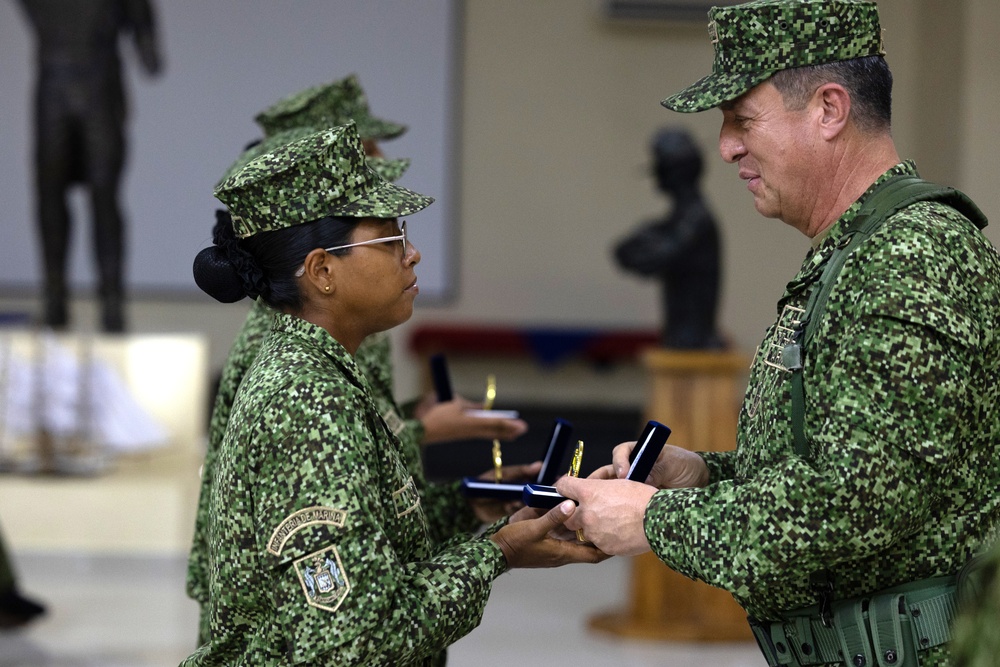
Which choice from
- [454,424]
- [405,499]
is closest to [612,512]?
[405,499]

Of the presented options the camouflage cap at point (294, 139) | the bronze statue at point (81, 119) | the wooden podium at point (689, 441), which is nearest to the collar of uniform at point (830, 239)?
the camouflage cap at point (294, 139)

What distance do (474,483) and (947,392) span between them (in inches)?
38.1

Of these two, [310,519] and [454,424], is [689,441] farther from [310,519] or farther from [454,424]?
[310,519]

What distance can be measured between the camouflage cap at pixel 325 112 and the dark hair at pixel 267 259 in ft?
4.00

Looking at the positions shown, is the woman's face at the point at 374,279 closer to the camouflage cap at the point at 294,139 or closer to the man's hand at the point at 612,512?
the man's hand at the point at 612,512

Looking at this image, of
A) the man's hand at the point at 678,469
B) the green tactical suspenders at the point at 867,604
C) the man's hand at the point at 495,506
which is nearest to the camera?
the green tactical suspenders at the point at 867,604

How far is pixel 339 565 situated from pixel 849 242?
847 millimetres

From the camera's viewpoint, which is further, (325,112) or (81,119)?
(81,119)

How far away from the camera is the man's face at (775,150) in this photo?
1.95 meters

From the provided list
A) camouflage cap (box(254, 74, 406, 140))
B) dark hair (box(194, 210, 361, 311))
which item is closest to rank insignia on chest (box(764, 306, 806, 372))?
dark hair (box(194, 210, 361, 311))

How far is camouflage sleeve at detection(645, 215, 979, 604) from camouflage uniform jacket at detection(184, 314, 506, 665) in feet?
1.30

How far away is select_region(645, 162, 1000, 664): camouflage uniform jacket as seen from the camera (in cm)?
170

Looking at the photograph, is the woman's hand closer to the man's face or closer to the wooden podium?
the man's face

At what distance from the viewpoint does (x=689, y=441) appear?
5.58 m
